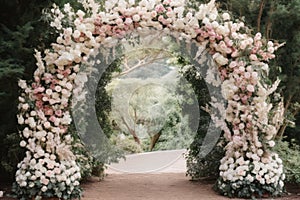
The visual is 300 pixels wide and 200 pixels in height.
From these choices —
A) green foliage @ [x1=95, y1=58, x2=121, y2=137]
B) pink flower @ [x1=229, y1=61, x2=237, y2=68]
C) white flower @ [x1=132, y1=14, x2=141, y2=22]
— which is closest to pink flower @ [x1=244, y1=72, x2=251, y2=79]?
pink flower @ [x1=229, y1=61, x2=237, y2=68]

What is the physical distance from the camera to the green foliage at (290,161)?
4680 mm

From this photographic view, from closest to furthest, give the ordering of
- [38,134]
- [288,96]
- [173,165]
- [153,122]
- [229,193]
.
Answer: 1. [38,134]
2. [229,193]
3. [288,96]
4. [173,165]
5. [153,122]

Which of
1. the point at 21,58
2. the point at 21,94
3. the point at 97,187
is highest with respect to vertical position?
the point at 21,58

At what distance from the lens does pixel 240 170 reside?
4.36 metres

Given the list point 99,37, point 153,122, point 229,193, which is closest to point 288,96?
point 229,193

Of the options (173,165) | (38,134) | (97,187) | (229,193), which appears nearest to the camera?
(38,134)

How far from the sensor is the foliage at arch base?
4199mm

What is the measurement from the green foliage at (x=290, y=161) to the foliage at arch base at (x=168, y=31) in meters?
0.29

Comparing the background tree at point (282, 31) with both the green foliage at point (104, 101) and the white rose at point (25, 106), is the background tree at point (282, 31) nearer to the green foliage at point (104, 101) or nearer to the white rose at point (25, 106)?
the green foliage at point (104, 101)

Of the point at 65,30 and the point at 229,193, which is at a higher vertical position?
A: the point at 65,30

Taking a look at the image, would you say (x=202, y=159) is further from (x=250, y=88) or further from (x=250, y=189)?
(x=250, y=88)

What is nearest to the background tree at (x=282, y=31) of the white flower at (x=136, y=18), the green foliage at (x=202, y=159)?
the green foliage at (x=202, y=159)

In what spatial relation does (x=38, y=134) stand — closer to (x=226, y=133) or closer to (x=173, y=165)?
(x=226, y=133)

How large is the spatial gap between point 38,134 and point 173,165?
4.78 m
